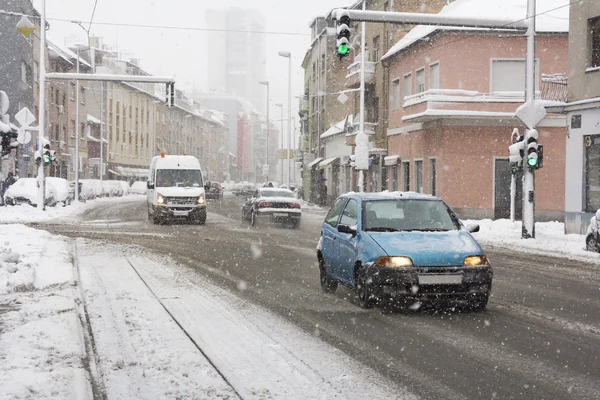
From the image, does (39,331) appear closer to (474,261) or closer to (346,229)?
(346,229)

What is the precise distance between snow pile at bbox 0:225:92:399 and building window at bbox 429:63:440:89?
22982 millimetres

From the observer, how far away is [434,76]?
3491cm

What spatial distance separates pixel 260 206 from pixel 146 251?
11.9 m

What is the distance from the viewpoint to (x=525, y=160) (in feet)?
73.4

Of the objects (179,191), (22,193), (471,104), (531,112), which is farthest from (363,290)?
(22,193)

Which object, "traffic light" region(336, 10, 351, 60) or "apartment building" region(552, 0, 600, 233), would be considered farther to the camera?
"apartment building" region(552, 0, 600, 233)

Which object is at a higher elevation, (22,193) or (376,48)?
(376,48)

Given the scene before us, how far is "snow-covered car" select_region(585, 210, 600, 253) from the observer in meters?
18.5

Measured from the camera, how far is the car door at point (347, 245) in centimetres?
990

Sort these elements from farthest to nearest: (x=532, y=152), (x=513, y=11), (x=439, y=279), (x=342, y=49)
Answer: (x=513, y=11) < (x=532, y=152) < (x=342, y=49) < (x=439, y=279)

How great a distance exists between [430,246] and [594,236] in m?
10.9

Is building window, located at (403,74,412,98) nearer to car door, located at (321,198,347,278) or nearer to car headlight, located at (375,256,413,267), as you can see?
car door, located at (321,198,347,278)

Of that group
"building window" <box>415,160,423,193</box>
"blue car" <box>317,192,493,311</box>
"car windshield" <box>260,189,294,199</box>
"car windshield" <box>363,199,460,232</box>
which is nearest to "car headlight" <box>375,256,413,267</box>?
"blue car" <box>317,192,493,311</box>

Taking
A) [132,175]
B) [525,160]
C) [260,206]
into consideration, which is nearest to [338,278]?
[525,160]
